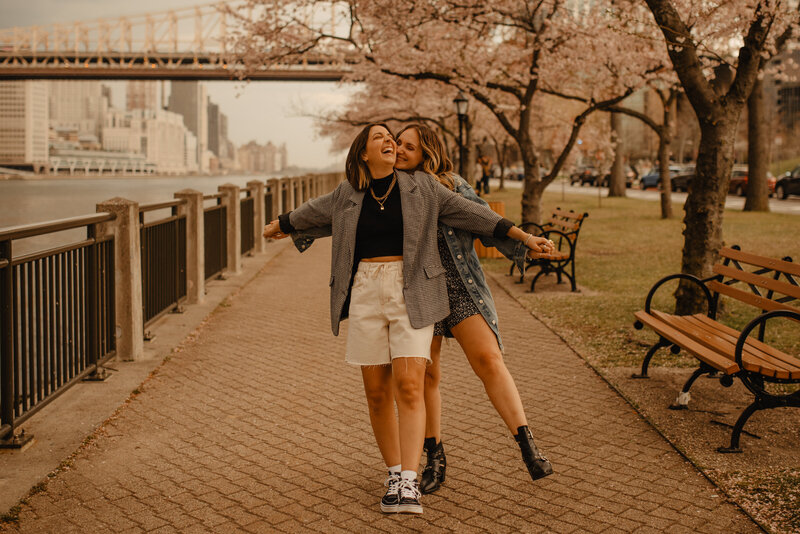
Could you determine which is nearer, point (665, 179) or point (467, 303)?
point (467, 303)

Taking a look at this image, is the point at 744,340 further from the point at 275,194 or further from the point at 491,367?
the point at 275,194

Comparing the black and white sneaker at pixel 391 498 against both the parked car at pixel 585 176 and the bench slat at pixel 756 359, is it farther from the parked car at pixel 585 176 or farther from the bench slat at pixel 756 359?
the parked car at pixel 585 176

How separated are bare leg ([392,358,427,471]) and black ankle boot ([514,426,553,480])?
1.47 ft

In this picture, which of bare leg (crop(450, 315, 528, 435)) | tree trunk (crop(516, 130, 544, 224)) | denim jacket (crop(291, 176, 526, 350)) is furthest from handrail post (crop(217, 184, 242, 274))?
bare leg (crop(450, 315, 528, 435))

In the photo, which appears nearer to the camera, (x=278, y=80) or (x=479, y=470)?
(x=479, y=470)

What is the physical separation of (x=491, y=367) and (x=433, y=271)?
0.52 metres

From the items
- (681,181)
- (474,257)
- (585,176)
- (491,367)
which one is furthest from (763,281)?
(585,176)

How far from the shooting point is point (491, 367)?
4086 millimetres

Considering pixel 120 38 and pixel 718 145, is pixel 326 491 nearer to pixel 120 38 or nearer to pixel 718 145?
pixel 718 145

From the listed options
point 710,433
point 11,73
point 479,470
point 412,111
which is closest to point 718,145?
point 710,433

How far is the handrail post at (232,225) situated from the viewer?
13.2 m

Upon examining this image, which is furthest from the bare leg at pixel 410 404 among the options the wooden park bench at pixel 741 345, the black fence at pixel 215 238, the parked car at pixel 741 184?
the parked car at pixel 741 184

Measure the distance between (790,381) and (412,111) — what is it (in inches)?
1149

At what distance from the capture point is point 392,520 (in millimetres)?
3908
